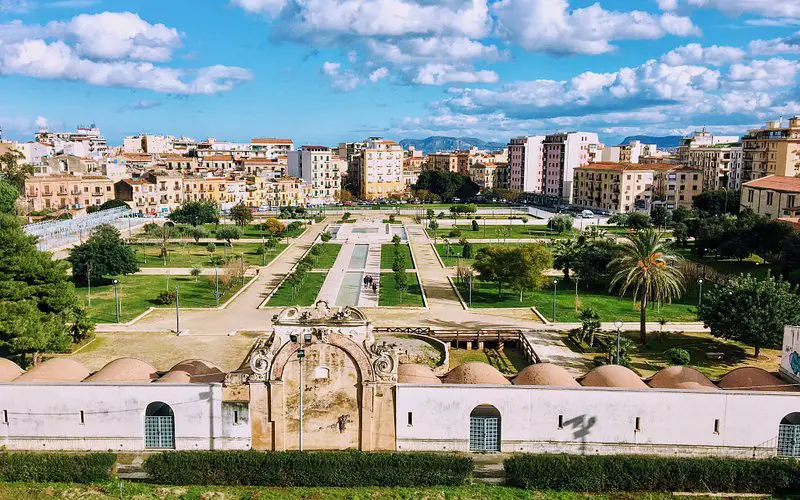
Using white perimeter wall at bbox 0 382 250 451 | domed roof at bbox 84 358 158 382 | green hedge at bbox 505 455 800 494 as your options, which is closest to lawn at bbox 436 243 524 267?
domed roof at bbox 84 358 158 382

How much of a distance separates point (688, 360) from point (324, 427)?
1933 centimetres

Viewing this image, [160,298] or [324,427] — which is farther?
[160,298]

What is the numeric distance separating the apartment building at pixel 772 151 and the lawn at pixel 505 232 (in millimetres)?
39362

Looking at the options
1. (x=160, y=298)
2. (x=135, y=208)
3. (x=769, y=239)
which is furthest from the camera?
(x=135, y=208)

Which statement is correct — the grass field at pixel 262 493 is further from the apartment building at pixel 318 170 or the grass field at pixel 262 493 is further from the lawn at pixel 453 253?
the apartment building at pixel 318 170

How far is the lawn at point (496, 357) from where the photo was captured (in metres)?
33.6

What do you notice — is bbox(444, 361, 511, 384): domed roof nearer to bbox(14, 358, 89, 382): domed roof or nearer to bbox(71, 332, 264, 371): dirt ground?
bbox(71, 332, 264, 371): dirt ground

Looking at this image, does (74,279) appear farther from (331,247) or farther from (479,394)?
(479,394)

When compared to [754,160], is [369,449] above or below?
below

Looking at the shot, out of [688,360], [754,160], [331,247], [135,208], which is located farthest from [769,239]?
[135,208]

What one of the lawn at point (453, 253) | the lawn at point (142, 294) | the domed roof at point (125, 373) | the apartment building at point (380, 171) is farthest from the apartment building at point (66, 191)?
the domed roof at point (125, 373)

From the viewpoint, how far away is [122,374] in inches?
934

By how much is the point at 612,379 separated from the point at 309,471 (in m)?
10.6

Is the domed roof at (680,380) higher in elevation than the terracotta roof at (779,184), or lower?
lower
